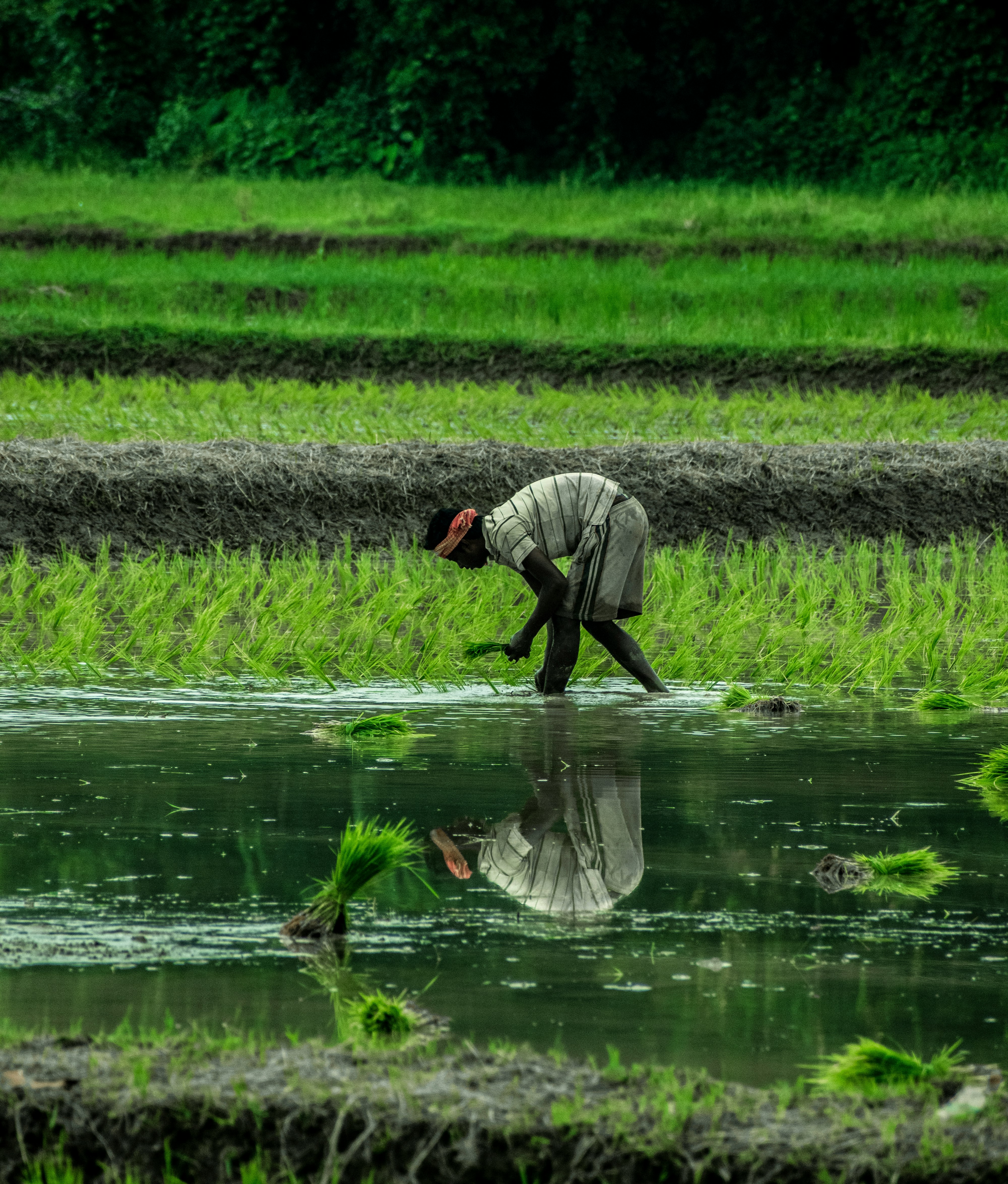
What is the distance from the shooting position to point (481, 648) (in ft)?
18.8

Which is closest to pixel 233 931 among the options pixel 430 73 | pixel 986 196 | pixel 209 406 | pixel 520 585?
pixel 520 585

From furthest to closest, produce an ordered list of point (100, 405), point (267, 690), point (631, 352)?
point (631, 352) < point (100, 405) < point (267, 690)

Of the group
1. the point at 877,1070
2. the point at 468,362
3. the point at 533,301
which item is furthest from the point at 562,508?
the point at 533,301

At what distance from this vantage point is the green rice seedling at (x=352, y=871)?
2.78 meters

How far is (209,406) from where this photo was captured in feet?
36.9

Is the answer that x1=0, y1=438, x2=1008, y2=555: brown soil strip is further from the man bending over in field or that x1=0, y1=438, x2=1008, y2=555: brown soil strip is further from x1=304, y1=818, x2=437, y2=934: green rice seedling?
x1=304, y1=818, x2=437, y2=934: green rice seedling

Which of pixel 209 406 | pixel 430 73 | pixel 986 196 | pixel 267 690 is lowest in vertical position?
pixel 267 690

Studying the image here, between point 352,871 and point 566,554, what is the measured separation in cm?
297

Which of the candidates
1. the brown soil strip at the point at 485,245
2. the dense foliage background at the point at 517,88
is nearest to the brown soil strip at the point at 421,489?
the brown soil strip at the point at 485,245

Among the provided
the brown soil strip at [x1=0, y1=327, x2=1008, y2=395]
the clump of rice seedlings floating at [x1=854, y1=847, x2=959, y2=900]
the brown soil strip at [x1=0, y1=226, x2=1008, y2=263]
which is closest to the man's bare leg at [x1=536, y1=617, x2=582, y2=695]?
the clump of rice seedlings floating at [x1=854, y1=847, x2=959, y2=900]

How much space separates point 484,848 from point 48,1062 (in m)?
1.51

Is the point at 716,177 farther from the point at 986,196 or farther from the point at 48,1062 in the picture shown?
the point at 48,1062

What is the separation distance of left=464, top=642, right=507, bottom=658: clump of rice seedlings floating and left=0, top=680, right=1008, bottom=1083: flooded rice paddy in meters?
0.43

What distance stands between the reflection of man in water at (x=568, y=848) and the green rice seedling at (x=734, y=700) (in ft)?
3.84
